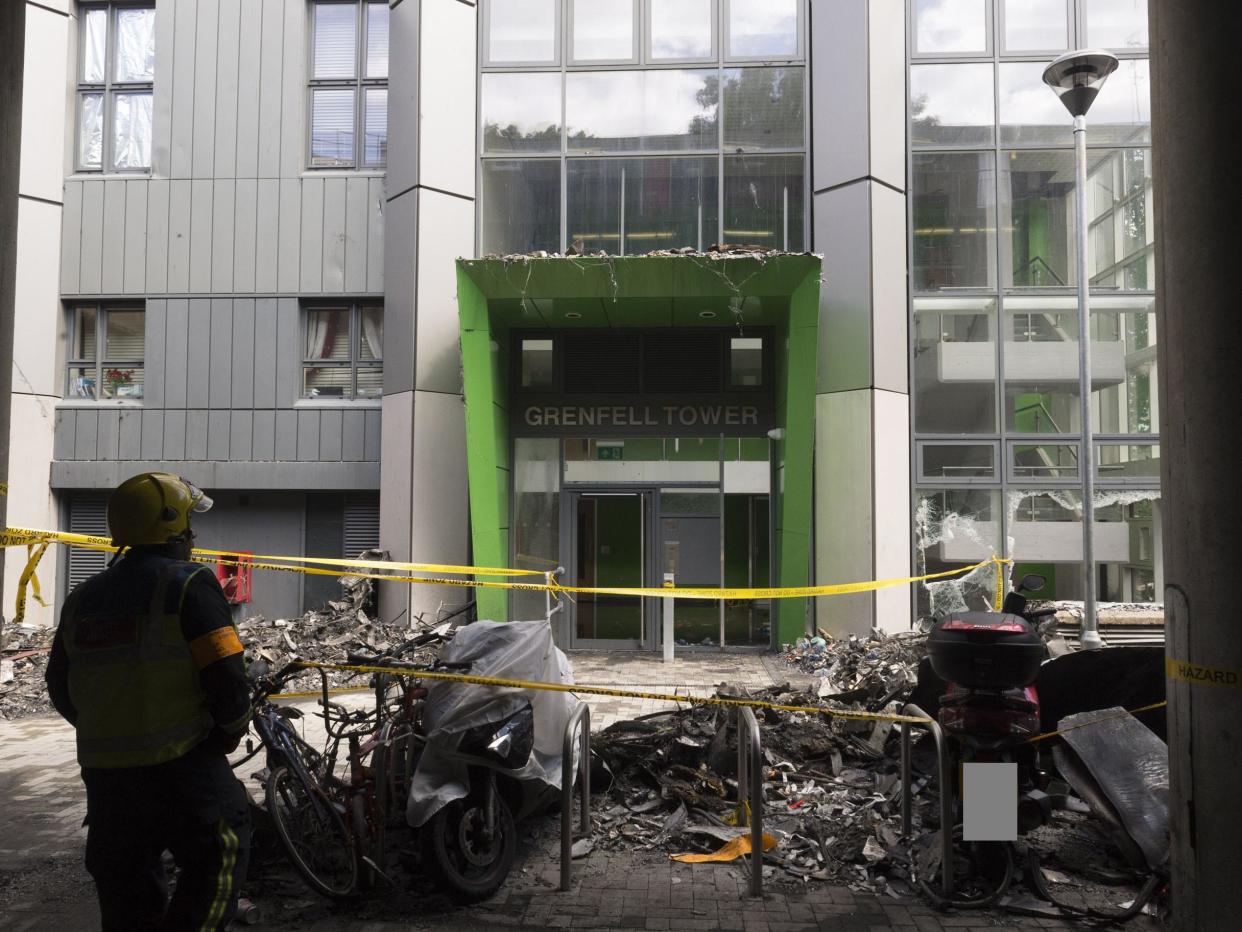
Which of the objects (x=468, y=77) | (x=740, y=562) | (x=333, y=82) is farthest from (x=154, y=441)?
(x=740, y=562)

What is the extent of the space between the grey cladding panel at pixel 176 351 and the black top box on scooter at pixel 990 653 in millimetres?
11852

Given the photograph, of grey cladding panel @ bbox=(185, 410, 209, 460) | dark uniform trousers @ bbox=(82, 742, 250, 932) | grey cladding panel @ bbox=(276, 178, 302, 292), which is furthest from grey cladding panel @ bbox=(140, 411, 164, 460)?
dark uniform trousers @ bbox=(82, 742, 250, 932)

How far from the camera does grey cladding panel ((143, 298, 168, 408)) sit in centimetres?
1305

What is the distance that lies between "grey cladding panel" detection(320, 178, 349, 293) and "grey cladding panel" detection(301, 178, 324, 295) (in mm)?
64

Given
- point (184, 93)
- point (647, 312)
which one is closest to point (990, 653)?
point (647, 312)

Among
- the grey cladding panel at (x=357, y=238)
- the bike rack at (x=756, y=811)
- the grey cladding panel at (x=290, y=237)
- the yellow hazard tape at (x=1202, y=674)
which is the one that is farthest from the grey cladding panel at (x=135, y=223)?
the yellow hazard tape at (x=1202, y=674)

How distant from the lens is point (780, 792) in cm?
565

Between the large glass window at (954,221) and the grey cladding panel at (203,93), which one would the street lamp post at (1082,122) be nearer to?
the large glass window at (954,221)

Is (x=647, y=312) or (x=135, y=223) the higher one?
(x=135, y=223)

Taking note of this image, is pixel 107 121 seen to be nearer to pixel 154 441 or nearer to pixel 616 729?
pixel 154 441

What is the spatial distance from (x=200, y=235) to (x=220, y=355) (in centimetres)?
177

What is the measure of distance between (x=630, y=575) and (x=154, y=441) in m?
7.11

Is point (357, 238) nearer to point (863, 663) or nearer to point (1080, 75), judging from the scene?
point (863, 663)

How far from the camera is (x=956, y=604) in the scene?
1205cm
